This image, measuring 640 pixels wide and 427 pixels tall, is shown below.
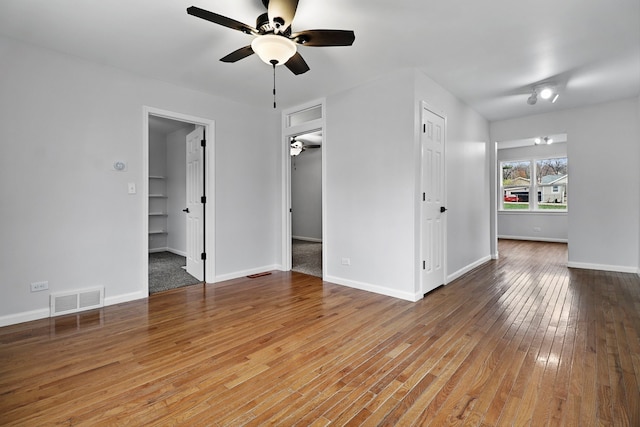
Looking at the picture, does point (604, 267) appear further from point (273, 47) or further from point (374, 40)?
point (273, 47)

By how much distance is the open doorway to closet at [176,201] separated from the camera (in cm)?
433

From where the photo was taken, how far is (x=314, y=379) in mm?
1952

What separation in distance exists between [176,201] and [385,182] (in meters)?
4.91

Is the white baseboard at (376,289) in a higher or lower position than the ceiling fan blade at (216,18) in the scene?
lower

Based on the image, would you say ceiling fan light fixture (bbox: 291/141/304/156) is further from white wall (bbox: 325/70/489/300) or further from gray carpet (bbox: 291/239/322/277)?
white wall (bbox: 325/70/489/300)

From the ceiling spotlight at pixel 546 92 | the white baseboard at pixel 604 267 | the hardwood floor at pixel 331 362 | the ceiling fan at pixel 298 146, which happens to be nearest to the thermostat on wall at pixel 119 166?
the hardwood floor at pixel 331 362

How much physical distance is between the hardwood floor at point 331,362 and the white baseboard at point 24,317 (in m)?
0.12

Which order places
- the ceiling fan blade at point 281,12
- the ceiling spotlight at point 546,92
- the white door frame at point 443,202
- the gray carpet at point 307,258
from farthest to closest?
the gray carpet at point 307,258 → the ceiling spotlight at point 546,92 → the white door frame at point 443,202 → the ceiling fan blade at point 281,12

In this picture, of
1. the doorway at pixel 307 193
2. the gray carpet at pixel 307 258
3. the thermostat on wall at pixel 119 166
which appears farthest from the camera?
the doorway at pixel 307 193

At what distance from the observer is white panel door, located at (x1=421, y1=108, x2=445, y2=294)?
3662 millimetres

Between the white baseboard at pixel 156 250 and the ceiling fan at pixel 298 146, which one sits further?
the ceiling fan at pixel 298 146

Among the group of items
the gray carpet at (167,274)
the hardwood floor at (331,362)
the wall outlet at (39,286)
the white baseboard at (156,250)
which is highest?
the wall outlet at (39,286)

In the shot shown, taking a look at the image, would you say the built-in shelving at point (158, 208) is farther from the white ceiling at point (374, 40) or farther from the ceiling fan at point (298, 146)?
the white ceiling at point (374, 40)

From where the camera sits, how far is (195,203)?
14.8ft
